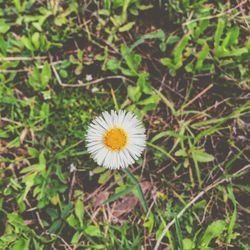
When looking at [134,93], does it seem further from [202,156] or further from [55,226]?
[55,226]

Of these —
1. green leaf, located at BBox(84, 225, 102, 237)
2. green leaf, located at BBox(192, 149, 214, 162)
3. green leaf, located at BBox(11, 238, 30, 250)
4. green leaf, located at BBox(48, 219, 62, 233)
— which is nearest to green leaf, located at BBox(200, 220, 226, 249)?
green leaf, located at BBox(192, 149, 214, 162)

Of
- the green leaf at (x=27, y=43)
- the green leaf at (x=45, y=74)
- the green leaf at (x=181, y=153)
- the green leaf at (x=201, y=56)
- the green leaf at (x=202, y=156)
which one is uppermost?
the green leaf at (x=27, y=43)

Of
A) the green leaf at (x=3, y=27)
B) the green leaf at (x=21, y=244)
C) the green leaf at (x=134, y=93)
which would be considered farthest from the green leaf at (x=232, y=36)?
the green leaf at (x=21, y=244)

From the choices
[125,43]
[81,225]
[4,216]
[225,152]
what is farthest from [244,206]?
[4,216]

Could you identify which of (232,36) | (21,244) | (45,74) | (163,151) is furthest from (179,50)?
(21,244)

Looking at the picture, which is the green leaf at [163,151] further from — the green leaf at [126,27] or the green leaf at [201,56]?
the green leaf at [126,27]

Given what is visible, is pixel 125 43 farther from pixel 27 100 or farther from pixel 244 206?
pixel 244 206
